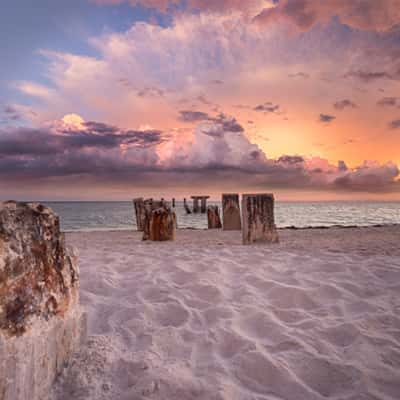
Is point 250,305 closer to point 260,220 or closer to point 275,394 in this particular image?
point 275,394

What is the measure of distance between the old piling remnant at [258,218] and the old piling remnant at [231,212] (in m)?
4.23

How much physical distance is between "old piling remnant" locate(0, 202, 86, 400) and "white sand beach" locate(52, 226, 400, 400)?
0.49 ft

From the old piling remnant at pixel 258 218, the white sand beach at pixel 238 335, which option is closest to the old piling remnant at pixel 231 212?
the old piling remnant at pixel 258 218

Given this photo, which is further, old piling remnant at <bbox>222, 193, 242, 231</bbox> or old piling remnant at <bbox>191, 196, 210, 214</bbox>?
old piling remnant at <bbox>191, 196, 210, 214</bbox>

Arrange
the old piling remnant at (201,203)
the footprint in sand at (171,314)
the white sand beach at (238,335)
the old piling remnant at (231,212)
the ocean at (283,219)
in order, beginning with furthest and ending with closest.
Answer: the old piling remnant at (201,203)
the ocean at (283,219)
the old piling remnant at (231,212)
the footprint in sand at (171,314)
the white sand beach at (238,335)

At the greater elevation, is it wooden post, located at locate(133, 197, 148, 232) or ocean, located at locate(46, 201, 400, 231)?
wooden post, located at locate(133, 197, 148, 232)

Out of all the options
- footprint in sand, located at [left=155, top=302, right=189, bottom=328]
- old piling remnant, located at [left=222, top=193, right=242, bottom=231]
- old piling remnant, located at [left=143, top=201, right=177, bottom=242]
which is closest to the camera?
footprint in sand, located at [left=155, top=302, right=189, bottom=328]

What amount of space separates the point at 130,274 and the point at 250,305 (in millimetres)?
1534

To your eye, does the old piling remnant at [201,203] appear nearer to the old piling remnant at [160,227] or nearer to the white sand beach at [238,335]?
the old piling remnant at [160,227]

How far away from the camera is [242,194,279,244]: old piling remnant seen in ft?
20.8

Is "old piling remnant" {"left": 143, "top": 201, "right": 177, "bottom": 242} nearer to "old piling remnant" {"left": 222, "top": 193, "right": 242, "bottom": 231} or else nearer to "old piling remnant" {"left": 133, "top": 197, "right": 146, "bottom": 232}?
"old piling remnant" {"left": 222, "top": 193, "right": 242, "bottom": 231}

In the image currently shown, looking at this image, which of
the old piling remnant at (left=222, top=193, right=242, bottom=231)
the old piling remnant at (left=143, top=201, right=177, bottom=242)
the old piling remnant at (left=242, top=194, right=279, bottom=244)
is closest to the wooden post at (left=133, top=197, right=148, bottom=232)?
the old piling remnant at (left=222, top=193, right=242, bottom=231)

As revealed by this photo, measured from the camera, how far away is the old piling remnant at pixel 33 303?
125 cm

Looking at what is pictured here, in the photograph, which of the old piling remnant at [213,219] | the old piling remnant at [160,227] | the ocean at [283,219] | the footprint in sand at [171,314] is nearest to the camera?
the footprint in sand at [171,314]
